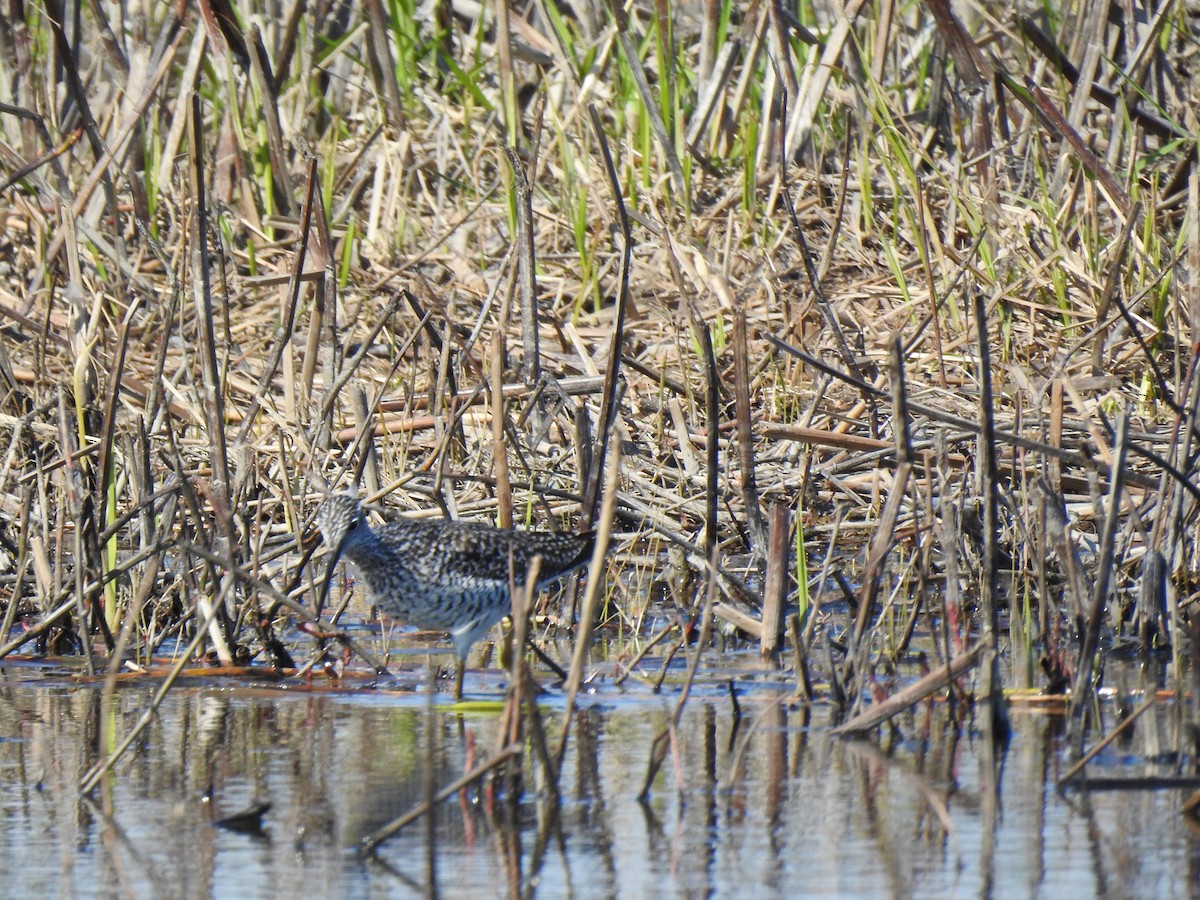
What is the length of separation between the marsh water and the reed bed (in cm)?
21

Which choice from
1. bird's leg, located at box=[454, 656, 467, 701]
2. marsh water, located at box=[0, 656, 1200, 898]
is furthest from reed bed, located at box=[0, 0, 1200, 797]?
bird's leg, located at box=[454, 656, 467, 701]

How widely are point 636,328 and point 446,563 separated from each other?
3641mm

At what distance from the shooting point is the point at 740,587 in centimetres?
671

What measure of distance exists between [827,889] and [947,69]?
8.21 m

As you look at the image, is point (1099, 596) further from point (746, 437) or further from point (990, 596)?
point (746, 437)

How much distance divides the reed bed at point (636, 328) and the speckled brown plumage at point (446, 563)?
254 mm

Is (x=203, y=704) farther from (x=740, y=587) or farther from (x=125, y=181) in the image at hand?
(x=125, y=181)

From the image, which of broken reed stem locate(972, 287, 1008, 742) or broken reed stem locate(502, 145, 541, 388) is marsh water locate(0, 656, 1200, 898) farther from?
broken reed stem locate(502, 145, 541, 388)

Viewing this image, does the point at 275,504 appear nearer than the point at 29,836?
No

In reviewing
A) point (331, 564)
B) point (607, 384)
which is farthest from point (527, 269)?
point (331, 564)

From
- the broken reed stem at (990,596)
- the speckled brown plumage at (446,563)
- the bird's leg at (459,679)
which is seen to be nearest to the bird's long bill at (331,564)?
the speckled brown plumage at (446,563)

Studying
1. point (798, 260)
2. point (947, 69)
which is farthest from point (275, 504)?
point (947, 69)

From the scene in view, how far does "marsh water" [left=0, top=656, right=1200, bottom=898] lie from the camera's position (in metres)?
4.13

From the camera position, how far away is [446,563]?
6438mm
